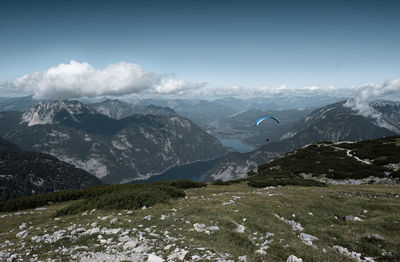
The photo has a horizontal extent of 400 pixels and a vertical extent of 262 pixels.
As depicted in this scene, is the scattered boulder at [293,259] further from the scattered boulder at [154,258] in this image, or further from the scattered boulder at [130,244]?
the scattered boulder at [130,244]

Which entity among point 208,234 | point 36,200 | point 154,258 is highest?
point 154,258

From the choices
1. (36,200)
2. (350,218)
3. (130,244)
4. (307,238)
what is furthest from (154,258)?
(36,200)

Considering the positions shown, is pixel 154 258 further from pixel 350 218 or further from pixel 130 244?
pixel 350 218

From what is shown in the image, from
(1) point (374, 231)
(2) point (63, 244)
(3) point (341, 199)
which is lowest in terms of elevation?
(3) point (341, 199)

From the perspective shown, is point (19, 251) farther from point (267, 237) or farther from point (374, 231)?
point (374, 231)

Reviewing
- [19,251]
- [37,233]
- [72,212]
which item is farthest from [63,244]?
[72,212]

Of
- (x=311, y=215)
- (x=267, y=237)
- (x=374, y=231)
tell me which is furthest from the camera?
(x=311, y=215)

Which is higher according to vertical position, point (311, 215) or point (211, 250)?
point (211, 250)

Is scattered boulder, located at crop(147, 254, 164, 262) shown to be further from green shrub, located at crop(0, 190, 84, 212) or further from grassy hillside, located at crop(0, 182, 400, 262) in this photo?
green shrub, located at crop(0, 190, 84, 212)
